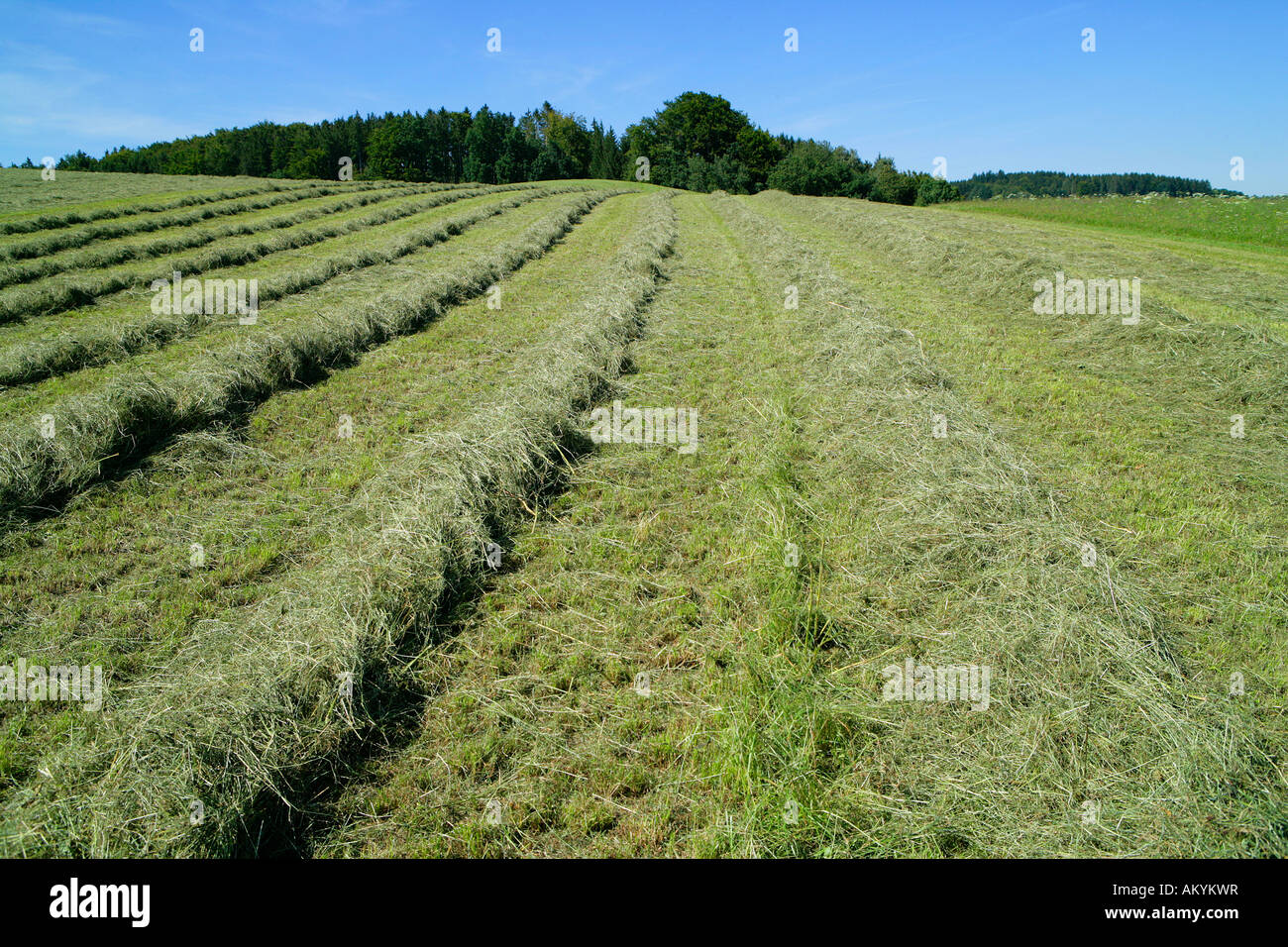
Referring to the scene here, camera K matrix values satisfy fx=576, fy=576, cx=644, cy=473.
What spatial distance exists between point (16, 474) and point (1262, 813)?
28.1 ft

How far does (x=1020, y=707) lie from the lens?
321cm

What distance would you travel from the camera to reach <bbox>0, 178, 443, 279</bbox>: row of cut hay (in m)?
14.2

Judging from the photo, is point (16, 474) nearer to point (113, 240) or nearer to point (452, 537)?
point (452, 537)

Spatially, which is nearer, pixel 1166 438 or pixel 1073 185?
pixel 1166 438

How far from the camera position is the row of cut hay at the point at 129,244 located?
46.5ft

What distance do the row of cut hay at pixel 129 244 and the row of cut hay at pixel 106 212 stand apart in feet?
4.33

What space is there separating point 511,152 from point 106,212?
55178 millimetres

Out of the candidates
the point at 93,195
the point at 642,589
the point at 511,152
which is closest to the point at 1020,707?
the point at 642,589

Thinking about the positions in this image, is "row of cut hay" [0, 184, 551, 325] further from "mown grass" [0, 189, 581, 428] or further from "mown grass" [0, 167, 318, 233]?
"mown grass" [0, 167, 318, 233]

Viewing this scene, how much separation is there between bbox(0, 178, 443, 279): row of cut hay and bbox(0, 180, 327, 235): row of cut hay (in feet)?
4.33

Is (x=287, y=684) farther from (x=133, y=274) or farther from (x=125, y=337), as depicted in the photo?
(x=133, y=274)

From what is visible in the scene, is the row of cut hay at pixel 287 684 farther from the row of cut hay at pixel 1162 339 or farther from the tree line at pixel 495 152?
the tree line at pixel 495 152

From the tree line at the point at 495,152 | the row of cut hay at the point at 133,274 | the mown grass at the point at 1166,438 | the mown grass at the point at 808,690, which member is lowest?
the mown grass at the point at 808,690

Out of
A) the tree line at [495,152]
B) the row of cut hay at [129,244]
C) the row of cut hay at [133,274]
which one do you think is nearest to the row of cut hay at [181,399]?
the row of cut hay at [133,274]
